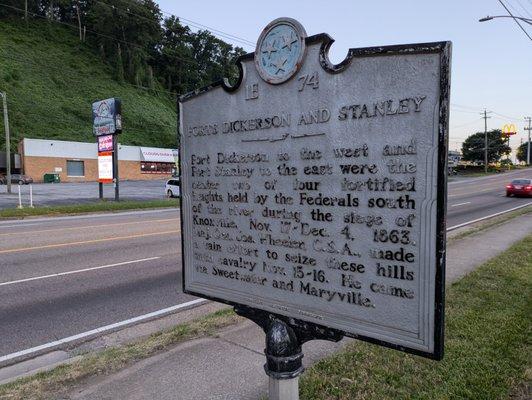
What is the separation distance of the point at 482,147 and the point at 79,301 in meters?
90.0

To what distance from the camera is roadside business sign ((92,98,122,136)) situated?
2669cm

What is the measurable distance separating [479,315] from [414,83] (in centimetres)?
403

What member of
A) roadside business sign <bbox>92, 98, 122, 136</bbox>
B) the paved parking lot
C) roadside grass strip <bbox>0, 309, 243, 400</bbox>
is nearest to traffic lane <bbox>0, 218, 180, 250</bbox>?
roadside grass strip <bbox>0, 309, 243, 400</bbox>

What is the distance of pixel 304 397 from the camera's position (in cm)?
338

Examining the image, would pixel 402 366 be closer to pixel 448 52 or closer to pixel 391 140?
pixel 391 140

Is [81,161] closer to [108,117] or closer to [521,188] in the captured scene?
[108,117]

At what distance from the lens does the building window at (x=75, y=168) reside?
178ft

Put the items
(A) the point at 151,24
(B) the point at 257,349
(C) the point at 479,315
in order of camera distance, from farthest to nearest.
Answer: (A) the point at 151,24
(C) the point at 479,315
(B) the point at 257,349

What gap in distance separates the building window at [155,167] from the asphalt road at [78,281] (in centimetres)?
4958

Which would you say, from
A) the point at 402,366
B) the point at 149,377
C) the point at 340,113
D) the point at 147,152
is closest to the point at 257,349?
the point at 149,377

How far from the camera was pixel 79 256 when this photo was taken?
381 inches

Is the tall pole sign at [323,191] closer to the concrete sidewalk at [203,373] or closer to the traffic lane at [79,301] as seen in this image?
the concrete sidewalk at [203,373]

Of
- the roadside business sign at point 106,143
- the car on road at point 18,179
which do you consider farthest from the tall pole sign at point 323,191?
the car on road at point 18,179

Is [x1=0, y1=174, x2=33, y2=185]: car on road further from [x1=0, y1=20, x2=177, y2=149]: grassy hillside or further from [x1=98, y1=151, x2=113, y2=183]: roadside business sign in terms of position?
[x1=98, y1=151, x2=113, y2=183]: roadside business sign
